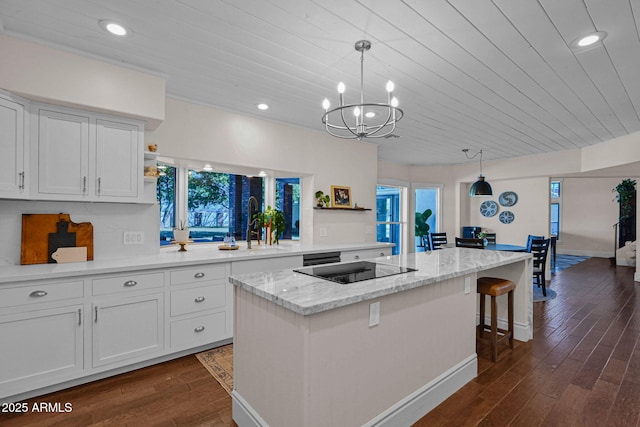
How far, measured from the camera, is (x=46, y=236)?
264 cm

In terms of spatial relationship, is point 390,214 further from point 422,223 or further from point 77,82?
point 77,82

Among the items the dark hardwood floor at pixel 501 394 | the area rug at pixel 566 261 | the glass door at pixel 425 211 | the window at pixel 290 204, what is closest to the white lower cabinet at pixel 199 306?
the dark hardwood floor at pixel 501 394

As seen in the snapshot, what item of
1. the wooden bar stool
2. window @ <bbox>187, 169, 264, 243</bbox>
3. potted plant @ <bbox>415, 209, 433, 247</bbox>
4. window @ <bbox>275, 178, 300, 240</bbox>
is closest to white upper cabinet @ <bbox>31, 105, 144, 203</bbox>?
window @ <bbox>187, 169, 264, 243</bbox>

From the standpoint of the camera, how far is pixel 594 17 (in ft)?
6.52

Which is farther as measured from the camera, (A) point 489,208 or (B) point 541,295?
(A) point 489,208

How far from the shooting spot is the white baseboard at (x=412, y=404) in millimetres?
1875

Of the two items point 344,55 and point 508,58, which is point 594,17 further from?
point 344,55

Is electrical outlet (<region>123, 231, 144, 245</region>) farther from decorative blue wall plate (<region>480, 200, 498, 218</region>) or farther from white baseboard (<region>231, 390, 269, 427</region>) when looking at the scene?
decorative blue wall plate (<region>480, 200, 498, 218</region>)

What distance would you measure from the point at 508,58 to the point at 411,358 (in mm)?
2340

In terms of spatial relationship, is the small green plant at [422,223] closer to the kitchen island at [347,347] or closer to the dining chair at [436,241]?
the dining chair at [436,241]

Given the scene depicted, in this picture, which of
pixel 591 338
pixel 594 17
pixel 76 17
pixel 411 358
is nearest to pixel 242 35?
pixel 76 17

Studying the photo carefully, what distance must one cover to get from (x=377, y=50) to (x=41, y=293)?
9.62ft

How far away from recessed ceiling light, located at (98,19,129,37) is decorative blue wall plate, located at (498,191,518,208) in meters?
7.68

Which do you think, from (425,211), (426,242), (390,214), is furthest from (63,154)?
(425,211)
